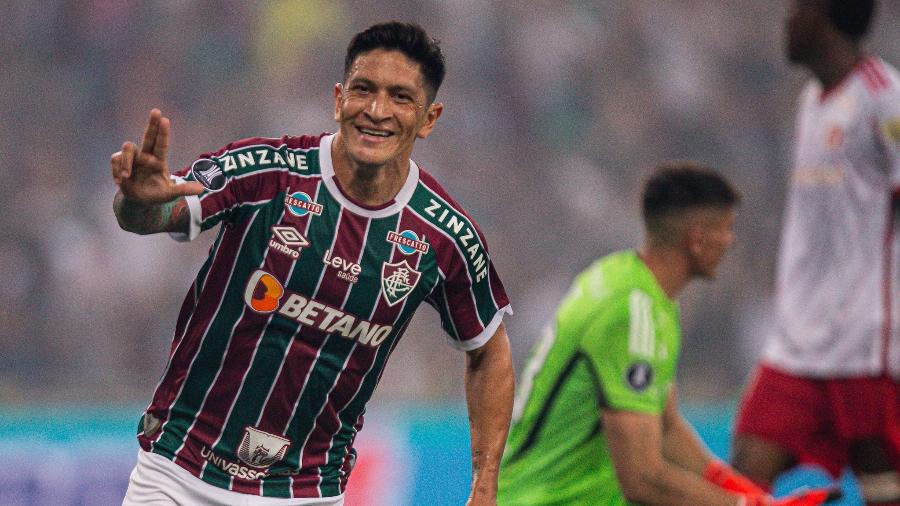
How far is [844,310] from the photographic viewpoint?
5.55 meters

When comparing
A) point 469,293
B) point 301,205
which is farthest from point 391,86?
point 469,293

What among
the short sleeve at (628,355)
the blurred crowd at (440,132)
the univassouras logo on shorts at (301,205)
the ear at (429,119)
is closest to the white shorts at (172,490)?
the univassouras logo on shorts at (301,205)

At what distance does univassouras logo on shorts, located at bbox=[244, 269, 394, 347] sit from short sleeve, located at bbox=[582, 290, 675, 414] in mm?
1215

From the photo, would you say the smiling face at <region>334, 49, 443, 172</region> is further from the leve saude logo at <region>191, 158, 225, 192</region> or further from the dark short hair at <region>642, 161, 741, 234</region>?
the dark short hair at <region>642, 161, 741, 234</region>

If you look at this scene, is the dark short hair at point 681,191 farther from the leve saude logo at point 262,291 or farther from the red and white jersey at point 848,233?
the leve saude logo at point 262,291

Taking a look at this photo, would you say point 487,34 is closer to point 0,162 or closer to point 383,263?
point 0,162

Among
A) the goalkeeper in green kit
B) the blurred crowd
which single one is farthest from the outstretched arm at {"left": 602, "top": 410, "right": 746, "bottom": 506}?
the blurred crowd

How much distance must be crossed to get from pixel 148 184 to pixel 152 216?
14 centimetres

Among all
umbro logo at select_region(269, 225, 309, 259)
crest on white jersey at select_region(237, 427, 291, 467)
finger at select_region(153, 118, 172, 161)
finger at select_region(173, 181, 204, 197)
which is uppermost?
finger at select_region(153, 118, 172, 161)

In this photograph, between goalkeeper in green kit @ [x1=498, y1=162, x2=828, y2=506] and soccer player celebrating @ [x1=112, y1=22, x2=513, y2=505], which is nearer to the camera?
soccer player celebrating @ [x1=112, y1=22, x2=513, y2=505]

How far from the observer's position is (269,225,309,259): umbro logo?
11.2 ft

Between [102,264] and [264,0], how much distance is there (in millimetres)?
2503

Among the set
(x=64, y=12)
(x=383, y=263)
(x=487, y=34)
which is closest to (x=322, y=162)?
(x=383, y=263)

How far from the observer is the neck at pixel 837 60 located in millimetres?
5582
